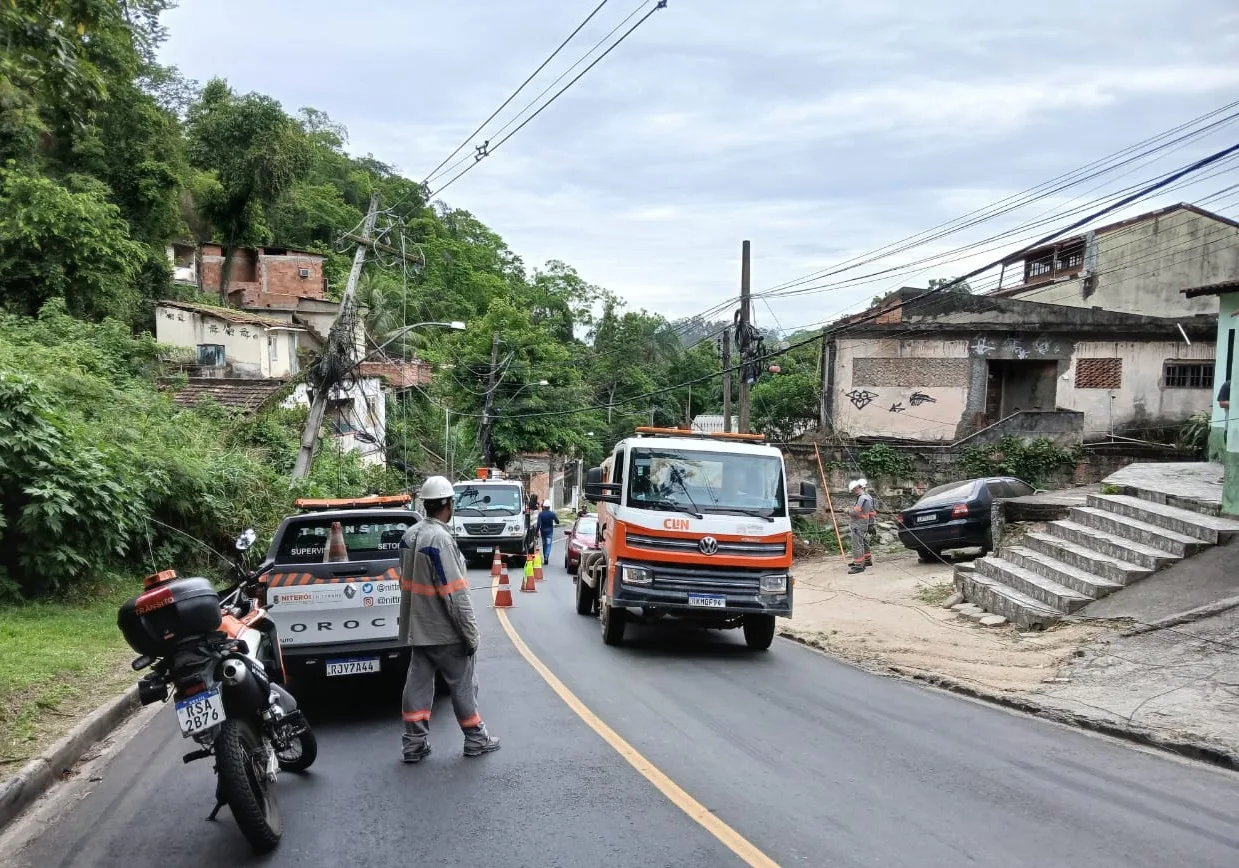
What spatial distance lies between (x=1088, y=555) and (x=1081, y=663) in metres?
3.69

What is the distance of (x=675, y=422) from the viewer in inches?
2638

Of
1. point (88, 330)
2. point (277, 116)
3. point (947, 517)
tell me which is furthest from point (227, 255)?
point (947, 517)

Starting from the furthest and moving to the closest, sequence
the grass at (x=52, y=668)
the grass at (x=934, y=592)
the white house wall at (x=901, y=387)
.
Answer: the white house wall at (x=901, y=387)
the grass at (x=934, y=592)
the grass at (x=52, y=668)

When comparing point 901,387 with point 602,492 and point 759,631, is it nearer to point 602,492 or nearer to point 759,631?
point 759,631

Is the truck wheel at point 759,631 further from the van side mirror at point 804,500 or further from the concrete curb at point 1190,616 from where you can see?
the concrete curb at point 1190,616

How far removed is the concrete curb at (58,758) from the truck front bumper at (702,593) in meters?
5.23

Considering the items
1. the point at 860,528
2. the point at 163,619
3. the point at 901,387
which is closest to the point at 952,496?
the point at 860,528

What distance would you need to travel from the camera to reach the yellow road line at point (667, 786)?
15.9 ft

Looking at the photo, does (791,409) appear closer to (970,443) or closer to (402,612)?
(970,443)

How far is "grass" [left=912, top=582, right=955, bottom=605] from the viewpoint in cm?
1541

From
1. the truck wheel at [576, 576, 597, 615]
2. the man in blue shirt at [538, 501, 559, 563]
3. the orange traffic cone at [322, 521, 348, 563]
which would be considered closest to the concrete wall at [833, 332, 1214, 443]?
the man in blue shirt at [538, 501, 559, 563]

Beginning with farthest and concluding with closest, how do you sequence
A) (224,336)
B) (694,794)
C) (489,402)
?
(489,402) → (224,336) → (694,794)

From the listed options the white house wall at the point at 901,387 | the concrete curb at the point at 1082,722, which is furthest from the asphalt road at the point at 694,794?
the white house wall at the point at 901,387

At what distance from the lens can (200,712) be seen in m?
5.01
